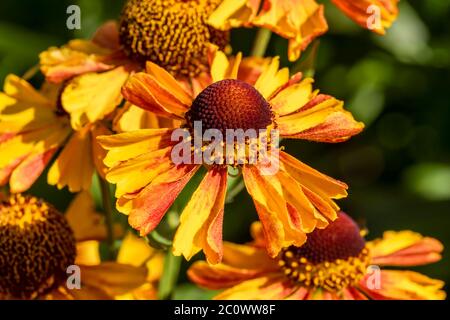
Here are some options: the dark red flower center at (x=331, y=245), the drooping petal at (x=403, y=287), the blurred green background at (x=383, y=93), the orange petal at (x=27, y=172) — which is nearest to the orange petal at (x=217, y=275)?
the dark red flower center at (x=331, y=245)

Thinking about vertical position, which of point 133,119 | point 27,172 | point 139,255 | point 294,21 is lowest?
point 139,255

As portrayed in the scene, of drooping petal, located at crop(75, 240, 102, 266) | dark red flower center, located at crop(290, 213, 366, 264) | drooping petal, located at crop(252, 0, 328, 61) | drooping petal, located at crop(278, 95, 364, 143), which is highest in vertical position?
drooping petal, located at crop(252, 0, 328, 61)

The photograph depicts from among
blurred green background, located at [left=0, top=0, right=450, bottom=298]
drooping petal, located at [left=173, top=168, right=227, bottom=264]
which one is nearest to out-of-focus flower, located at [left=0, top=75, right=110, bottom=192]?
drooping petal, located at [left=173, top=168, right=227, bottom=264]

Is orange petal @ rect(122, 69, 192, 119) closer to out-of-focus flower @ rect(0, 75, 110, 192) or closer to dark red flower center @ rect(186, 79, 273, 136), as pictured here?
dark red flower center @ rect(186, 79, 273, 136)

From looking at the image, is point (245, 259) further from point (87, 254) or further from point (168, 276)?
point (87, 254)

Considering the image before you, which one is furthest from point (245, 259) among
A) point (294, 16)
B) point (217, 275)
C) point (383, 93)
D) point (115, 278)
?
point (383, 93)
